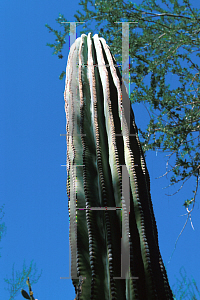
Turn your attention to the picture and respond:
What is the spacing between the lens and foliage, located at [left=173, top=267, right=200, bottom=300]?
4.49 metres

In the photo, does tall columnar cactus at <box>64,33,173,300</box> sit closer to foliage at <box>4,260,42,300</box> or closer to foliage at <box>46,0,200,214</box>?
foliage at <box>46,0,200,214</box>

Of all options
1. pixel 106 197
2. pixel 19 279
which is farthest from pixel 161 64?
pixel 19 279

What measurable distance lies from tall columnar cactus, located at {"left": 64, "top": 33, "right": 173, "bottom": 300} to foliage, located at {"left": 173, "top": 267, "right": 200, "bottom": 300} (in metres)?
3.69

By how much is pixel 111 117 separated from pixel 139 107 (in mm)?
2271

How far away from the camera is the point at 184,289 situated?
491 centimetres

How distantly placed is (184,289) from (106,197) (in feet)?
14.2

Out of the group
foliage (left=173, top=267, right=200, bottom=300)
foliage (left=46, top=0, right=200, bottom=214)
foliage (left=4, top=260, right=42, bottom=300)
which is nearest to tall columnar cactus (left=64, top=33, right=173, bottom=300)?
foliage (left=46, top=0, right=200, bottom=214)

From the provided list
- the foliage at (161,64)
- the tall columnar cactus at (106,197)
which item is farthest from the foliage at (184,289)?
the tall columnar cactus at (106,197)

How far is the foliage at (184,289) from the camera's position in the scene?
4.49 m

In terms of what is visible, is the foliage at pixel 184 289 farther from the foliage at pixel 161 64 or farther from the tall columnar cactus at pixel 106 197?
the tall columnar cactus at pixel 106 197

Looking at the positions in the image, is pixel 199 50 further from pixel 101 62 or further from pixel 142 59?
pixel 101 62

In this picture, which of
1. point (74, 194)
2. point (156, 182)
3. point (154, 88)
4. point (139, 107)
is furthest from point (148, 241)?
point (139, 107)

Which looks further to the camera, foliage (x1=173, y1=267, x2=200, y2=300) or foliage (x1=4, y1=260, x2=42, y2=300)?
foliage (x1=4, y1=260, x2=42, y2=300)

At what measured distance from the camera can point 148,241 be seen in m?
1.10
